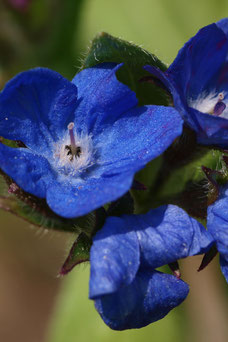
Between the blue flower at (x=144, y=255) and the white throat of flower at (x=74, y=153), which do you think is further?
the white throat of flower at (x=74, y=153)

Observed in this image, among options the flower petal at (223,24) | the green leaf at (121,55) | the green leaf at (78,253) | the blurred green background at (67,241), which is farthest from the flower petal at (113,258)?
the blurred green background at (67,241)

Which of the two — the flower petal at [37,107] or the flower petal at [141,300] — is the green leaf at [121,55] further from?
the flower petal at [141,300]

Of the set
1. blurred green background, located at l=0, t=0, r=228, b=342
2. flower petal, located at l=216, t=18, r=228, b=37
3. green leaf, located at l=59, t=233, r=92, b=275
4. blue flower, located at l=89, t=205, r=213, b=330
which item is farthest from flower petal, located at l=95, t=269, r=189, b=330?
blurred green background, located at l=0, t=0, r=228, b=342

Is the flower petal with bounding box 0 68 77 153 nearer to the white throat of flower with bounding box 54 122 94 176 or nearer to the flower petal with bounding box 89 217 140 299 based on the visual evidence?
the white throat of flower with bounding box 54 122 94 176

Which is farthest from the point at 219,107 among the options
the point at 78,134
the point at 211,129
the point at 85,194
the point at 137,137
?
the point at 85,194

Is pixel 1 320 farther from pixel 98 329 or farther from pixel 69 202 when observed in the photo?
pixel 69 202

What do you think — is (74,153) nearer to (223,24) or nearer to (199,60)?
(199,60)

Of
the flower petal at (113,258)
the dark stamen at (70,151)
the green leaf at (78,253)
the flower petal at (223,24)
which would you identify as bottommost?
the green leaf at (78,253)
